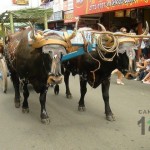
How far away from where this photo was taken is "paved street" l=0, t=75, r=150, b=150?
4676mm

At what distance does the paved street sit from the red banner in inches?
158

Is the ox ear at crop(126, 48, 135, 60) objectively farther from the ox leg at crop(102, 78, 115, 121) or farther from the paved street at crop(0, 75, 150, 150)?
the paved street at crop(0, 75, 150, 150)

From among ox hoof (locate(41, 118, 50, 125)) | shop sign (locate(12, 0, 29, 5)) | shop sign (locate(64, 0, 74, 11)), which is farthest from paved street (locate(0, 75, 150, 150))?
shop sign (locate(12, 0, 29, 5))

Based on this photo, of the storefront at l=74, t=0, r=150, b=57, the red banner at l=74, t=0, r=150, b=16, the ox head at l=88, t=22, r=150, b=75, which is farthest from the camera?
the storefront at l=74, t=0, r=150, b=57

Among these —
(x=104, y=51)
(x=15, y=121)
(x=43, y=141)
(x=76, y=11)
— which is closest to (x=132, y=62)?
(x=104, y=51)

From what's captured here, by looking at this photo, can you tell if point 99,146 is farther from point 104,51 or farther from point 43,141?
point 104,51

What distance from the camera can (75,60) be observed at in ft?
20.0

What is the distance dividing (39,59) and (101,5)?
7825 millimetres

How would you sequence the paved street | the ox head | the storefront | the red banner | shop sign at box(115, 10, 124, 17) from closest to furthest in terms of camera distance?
the paved street → the ox head → the red banner → the storefront → shop sign at box(115, 10, 124, 17)

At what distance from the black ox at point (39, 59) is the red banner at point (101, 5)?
17.5 ft

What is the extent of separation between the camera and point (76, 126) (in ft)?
18.1

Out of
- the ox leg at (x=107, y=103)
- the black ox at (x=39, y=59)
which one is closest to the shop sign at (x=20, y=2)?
the black ox at (x=39, y=59)

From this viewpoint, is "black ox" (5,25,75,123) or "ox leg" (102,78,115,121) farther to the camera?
"ox leg" (102,78,115,121)

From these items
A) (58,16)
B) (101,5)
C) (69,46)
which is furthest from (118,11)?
(69,46)
